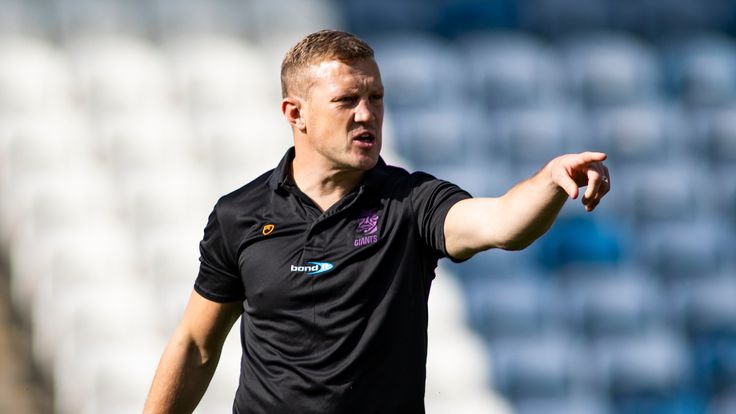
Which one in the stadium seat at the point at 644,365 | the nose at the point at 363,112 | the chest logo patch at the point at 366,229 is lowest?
the stadium seat at the point at 644,365

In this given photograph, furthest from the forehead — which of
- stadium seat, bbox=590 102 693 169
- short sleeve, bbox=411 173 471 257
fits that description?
stadium seat, bbox=590 102 693 169

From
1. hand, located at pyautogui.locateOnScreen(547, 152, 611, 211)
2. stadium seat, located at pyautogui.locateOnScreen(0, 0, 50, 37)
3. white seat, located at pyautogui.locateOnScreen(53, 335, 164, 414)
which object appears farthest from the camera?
stadium seat, located at pyautogui.locateOnScreen(0, 0, 50, 37)

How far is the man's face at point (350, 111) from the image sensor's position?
2.30 m

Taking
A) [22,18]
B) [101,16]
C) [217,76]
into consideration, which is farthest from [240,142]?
[22,18]

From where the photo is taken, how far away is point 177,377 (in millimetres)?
2551

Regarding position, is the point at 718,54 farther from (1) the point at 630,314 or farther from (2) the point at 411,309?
(2) the point at 411,309

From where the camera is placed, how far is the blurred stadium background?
180 inches

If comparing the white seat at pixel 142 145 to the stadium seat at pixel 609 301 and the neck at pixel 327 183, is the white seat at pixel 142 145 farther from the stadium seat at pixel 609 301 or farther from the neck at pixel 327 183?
the neck at pixel 327 183

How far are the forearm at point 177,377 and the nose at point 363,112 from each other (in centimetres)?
65

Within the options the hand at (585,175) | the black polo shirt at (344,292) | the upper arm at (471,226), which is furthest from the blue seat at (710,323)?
the hand at (585,175)

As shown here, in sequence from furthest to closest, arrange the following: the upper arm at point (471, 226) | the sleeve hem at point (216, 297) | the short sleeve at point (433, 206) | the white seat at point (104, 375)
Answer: the white seat at point (104, 375) → the sleeve hem at point (216, 297) → the short sleeve at point (433, 206) → the upper arm at point (471, 226)

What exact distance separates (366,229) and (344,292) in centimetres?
13

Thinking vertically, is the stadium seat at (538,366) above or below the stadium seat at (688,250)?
below

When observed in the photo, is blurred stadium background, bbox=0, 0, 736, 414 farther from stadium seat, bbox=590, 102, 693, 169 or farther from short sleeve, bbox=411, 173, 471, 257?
short sleeve, bbox=411, 173, 471, 257
